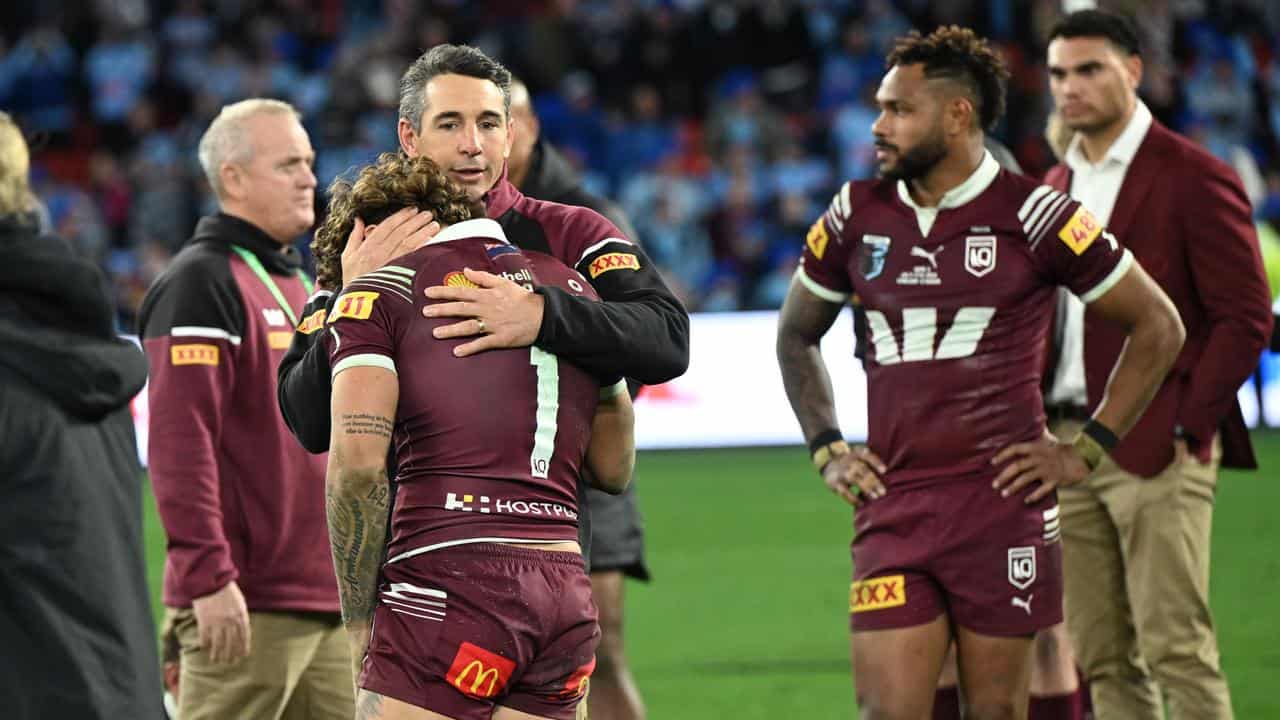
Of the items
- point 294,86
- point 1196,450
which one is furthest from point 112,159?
point 1196,450

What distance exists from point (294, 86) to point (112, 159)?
2.25m

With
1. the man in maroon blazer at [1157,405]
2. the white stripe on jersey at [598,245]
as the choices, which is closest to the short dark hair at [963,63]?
the man in maroon blazer at [1157,405]

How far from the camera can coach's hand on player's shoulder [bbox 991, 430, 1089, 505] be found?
4512 mm

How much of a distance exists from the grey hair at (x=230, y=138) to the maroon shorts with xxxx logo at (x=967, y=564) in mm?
2146

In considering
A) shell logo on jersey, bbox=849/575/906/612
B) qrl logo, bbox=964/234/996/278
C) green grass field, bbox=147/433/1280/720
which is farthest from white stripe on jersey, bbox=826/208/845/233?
green grass field, bbox=147/433/1280/720

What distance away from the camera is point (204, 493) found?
4.55 m

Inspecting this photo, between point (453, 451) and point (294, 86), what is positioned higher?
point (294, 86)

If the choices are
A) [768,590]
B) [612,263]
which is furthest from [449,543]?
[768,590]

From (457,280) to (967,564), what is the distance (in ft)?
6.04

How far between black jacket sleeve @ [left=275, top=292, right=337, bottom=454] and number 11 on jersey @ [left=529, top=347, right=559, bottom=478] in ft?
1.30

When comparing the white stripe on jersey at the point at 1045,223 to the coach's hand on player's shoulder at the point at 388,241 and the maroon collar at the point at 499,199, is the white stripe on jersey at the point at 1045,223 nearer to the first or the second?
the maroon collar at the point at 499,199

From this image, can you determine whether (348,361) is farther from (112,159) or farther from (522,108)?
(112,159)

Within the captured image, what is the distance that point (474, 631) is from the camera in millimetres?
3209

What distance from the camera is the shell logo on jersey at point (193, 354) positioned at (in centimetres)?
463
